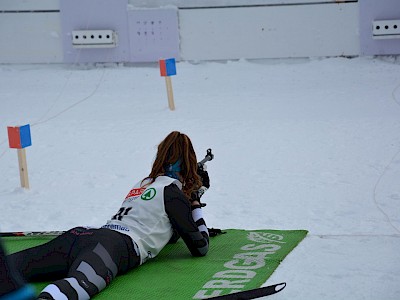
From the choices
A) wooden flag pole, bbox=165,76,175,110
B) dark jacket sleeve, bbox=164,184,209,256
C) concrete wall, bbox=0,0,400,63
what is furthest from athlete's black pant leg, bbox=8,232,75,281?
concrete wall, bbox=0,0,400,63

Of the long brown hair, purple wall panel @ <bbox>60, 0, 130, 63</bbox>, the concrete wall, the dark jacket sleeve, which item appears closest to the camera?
the dark jacket sleeve

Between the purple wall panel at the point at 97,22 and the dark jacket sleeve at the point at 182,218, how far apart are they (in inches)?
228

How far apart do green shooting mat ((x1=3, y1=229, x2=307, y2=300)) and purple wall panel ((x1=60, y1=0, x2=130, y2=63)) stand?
5283mm

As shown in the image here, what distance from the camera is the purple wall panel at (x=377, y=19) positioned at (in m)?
9.29

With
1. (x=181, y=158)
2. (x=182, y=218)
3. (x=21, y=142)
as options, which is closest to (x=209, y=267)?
(x=182, y=218)

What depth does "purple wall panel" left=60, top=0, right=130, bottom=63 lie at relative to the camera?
9781mm

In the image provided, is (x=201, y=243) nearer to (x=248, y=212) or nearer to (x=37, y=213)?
(x=248, y=212)

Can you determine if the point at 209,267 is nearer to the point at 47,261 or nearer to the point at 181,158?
the point at 181,158

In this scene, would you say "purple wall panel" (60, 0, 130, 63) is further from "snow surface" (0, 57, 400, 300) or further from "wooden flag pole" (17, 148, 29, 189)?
"wooden flag pole" (17, 148, 29, 189)

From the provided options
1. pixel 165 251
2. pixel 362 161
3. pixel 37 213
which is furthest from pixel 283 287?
pixel 362 161

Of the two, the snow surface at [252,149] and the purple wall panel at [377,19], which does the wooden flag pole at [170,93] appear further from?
the purple wall panel at [377,19]

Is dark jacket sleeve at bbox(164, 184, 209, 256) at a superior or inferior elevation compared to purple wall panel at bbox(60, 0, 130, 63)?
inferior

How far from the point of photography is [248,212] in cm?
542

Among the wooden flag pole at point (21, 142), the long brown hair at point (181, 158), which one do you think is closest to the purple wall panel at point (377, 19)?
the wooden flag pole at point (21, 142)
